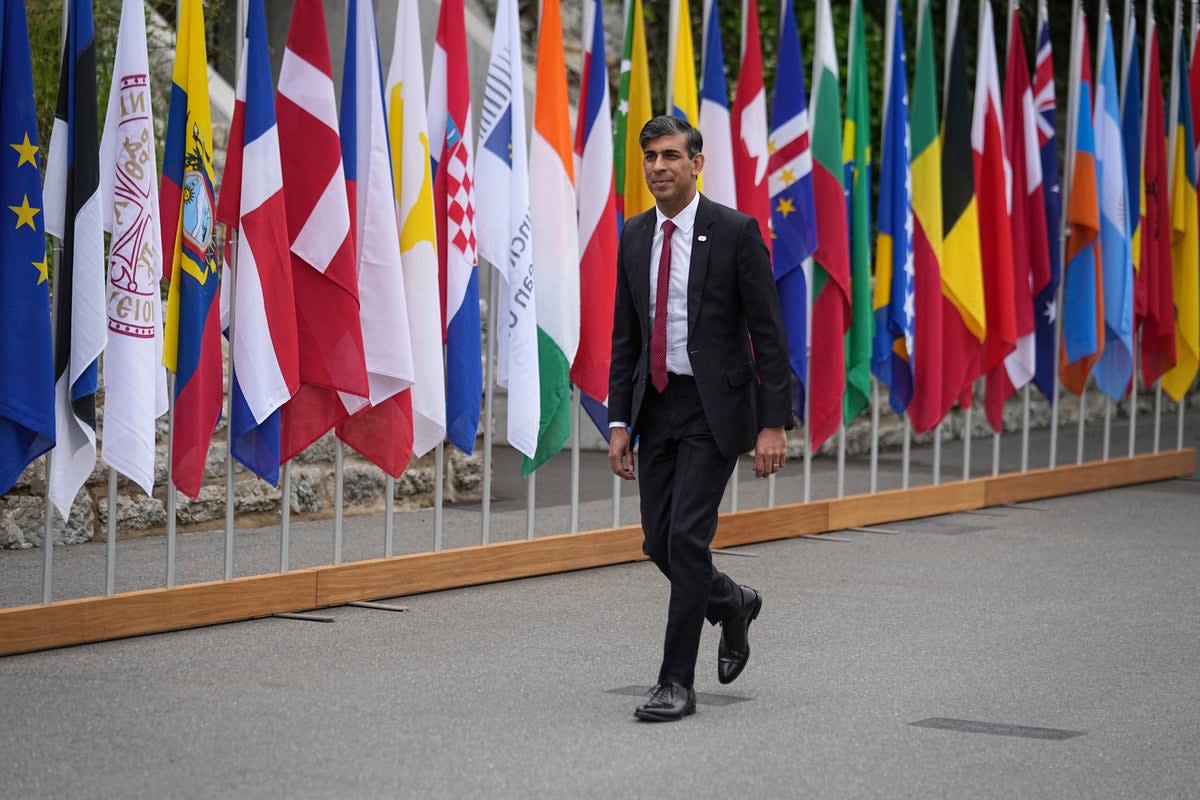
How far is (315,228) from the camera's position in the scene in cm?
726

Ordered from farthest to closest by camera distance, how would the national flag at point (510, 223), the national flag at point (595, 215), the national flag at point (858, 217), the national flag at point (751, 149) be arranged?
the national flag at point (858, 217) → the national flag at point (751, 149) → the national flag at point (595, 215) → the national flag at point (510, 223)

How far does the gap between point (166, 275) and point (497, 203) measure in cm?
157

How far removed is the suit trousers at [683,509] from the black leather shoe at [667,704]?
3 centimetres

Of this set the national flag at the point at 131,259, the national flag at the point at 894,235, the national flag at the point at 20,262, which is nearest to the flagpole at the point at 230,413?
the national flag at the point at 131,259

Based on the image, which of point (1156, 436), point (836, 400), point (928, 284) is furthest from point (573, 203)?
point (1156, 436)

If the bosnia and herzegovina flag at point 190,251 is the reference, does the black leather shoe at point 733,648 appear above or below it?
below

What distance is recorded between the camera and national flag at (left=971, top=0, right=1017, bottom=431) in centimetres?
1127

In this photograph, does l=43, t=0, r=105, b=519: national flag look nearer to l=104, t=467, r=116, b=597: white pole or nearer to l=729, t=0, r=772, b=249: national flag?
l=104, t=467, r=116, b=597: white pole

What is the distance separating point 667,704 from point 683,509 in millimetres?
599

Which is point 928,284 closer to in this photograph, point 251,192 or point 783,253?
point 783,253

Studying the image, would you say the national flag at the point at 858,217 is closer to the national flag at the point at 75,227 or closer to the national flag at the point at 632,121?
the national flag at the point at 632,121

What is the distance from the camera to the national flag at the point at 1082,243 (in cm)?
1206

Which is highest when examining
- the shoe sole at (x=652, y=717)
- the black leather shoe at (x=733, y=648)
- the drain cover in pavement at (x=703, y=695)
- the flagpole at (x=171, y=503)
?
the flagpole at (x=171, y=503)

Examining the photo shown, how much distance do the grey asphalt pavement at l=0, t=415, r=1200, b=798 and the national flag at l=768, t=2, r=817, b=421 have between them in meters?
1.46
